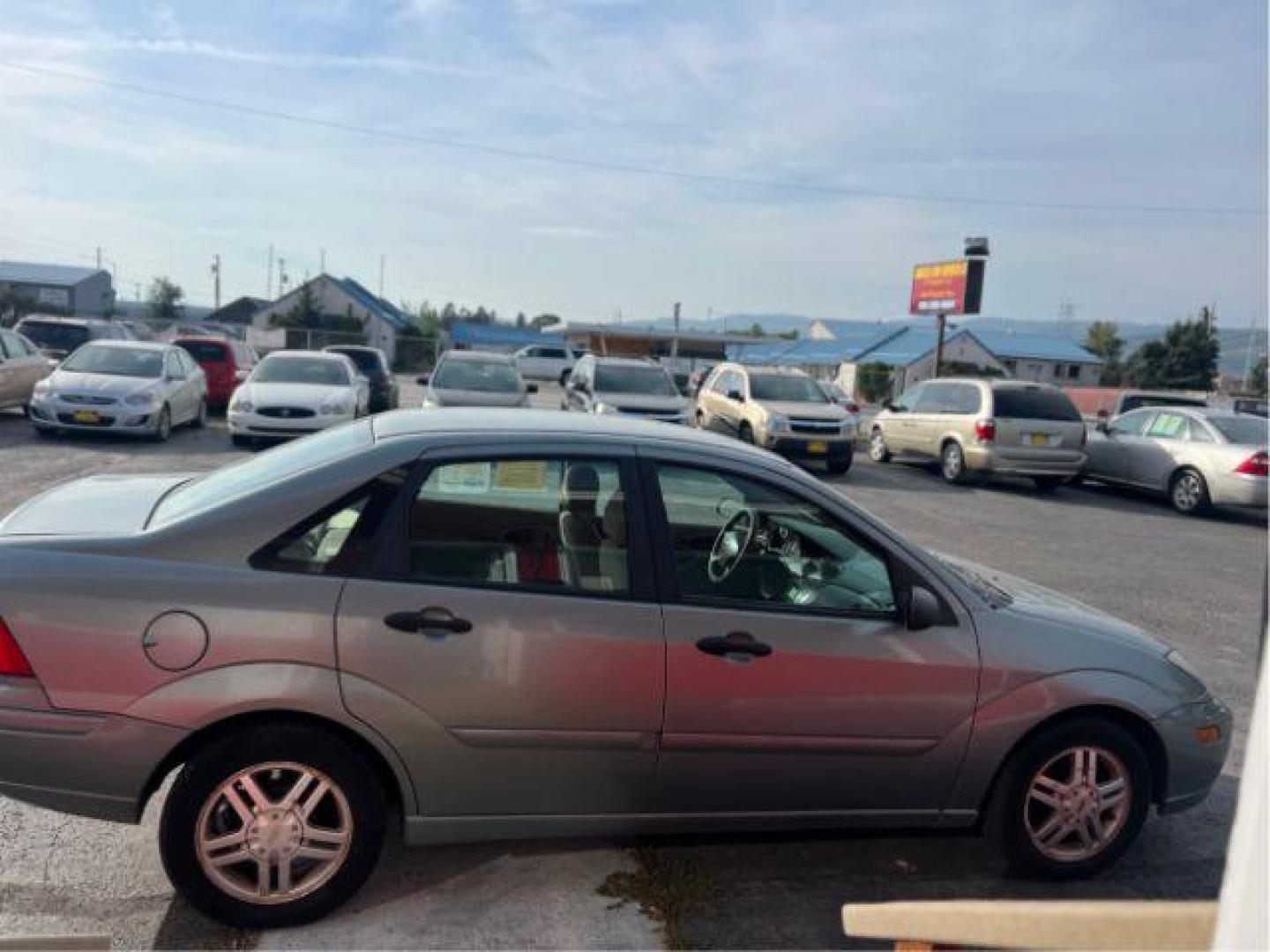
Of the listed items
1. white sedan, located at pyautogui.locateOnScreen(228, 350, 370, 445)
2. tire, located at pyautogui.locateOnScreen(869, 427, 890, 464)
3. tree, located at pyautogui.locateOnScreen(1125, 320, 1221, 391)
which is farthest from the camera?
tree, located at pyautogui.locateOnScreen(1125, 320, 1221, 391)

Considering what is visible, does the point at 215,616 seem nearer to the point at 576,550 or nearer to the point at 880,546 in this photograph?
the point at 576,550

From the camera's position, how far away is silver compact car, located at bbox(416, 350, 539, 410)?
1482 cm

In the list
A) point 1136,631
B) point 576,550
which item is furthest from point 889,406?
point 576,550

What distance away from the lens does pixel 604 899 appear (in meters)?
3.40

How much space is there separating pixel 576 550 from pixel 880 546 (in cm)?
112

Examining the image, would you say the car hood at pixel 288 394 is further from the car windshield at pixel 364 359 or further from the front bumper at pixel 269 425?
the car windshield at pixel 364 359

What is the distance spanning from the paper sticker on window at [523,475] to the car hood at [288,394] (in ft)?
37.7

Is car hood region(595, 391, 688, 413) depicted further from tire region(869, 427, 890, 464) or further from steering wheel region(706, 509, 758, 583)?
steering wheel region(706, 509, 758, 583)

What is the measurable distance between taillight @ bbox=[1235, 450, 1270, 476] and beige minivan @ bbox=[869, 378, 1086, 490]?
7.48ft

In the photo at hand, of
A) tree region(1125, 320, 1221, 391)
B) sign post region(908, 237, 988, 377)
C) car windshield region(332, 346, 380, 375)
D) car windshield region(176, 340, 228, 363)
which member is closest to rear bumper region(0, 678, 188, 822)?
car windshield region(176, 340, 228, 363)

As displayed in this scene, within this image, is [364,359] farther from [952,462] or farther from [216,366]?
[952,462]

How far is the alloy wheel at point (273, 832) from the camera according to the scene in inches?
120

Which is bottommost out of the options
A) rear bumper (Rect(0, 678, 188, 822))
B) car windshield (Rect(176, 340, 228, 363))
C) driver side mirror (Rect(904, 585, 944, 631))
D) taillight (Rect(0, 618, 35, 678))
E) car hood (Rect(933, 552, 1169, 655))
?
rear bumper (Rect(0, 678, 188, 822))

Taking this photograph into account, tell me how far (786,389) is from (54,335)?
627 inches
